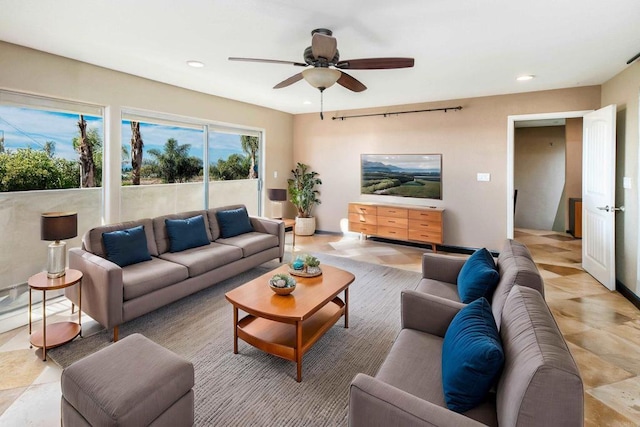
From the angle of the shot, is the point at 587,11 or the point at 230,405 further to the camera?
the point at 587,11

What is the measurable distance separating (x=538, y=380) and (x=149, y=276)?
3017 millimetres

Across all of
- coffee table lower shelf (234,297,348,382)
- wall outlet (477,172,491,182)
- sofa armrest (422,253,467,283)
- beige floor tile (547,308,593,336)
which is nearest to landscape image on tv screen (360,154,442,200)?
wall outlet (477,172,491,182)

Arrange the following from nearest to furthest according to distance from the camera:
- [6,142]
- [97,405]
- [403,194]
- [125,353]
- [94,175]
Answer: [97,405] → [125,353] → [6,142] → [94,175] → [403,194]

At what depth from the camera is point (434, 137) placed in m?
5.80

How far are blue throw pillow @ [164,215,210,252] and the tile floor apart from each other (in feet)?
3.66

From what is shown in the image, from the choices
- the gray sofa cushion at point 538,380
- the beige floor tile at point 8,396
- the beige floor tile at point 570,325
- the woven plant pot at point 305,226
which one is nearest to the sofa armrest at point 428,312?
the gray sofa cushion at point 538,380

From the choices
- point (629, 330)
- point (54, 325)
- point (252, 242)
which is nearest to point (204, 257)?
point (252, 242)

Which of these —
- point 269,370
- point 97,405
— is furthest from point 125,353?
point 269,370

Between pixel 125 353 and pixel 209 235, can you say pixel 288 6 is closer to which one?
pixel 125 353

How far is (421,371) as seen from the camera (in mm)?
1644

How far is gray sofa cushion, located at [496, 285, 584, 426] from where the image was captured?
102cm

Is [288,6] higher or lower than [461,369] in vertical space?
higher

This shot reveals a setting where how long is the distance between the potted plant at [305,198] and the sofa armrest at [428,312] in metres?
4.88

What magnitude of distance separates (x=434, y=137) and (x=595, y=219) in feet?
8.54
